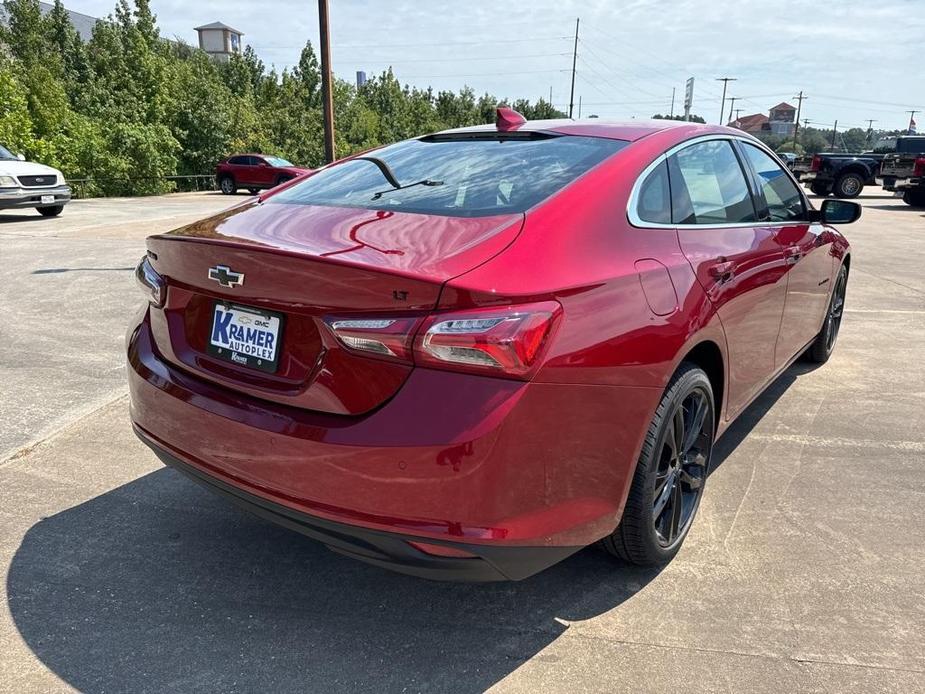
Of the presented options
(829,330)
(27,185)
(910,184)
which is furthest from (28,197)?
(910,184)

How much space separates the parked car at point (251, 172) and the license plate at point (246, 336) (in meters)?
26.8

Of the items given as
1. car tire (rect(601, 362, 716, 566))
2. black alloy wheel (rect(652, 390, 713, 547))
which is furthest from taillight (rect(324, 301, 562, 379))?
black alloy wheel (rect(652, 390, 713, 547))

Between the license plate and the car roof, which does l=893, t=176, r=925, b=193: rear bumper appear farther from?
the license plate

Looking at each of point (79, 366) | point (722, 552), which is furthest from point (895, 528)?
point (79, 366)

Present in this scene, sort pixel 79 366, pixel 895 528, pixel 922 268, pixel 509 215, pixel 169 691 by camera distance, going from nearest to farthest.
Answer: pixel 169 691
pixel 509 215
pixel 895 528
pixel 79 366
pixel 922 268

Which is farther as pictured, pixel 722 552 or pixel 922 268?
pixel 922 268

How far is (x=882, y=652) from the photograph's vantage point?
2.31 meters

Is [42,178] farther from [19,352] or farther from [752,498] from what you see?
[752,498]

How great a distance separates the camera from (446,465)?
1898mm

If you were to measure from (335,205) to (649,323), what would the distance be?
121 cm

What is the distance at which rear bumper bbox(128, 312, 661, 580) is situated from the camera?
6.24ft

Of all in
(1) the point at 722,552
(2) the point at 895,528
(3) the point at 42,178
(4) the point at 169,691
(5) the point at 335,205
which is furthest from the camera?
(3) the point at 42,178

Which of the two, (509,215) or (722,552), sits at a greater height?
(509,215)

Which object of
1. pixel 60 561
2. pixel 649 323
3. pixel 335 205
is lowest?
pixel 60 561
